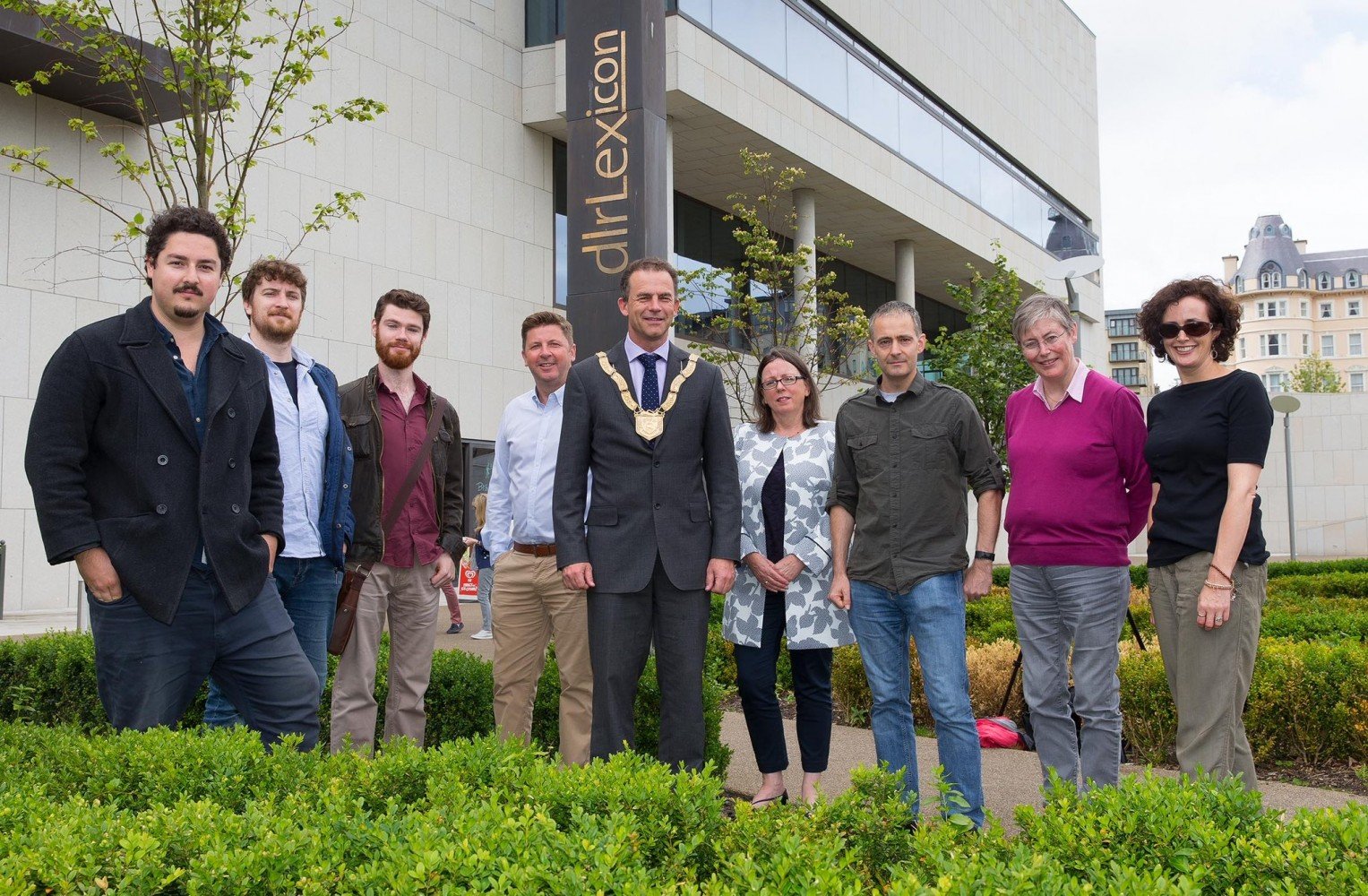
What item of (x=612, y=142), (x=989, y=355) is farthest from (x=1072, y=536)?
(x=989, y=355)

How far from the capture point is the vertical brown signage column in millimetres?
8719

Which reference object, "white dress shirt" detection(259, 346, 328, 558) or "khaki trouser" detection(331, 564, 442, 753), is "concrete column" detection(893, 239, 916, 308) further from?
"white dress shirt" detection(259, 346, 328, 558)

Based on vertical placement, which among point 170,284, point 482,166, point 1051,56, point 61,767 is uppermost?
point 1051,56

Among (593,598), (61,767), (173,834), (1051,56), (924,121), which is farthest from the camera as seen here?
(1051,56)

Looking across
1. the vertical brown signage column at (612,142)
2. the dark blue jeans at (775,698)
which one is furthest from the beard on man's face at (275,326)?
the vertical brown signage column at (612,142)

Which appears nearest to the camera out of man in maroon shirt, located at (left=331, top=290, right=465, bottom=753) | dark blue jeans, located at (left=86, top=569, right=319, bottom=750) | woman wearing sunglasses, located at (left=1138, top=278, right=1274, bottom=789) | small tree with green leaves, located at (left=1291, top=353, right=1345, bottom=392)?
dark blue jeans, located at (left=86, top=569, right=319, bottom=750)

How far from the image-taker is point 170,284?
369 centimetres

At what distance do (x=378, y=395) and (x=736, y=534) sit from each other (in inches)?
77.2

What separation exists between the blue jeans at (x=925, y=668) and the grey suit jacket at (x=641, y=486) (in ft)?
2.19

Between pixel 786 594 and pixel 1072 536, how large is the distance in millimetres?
1286

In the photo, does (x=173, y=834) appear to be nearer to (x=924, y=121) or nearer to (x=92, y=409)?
(x=92, y=409)

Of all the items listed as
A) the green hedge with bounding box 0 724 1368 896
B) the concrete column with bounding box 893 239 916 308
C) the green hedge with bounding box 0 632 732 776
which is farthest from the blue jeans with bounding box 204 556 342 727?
the concrete column with bounding box 893 239 916 308

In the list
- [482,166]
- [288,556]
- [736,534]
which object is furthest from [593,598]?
[482,166]

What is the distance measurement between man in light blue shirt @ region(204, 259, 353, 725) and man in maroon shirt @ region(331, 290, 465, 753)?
22 cm
